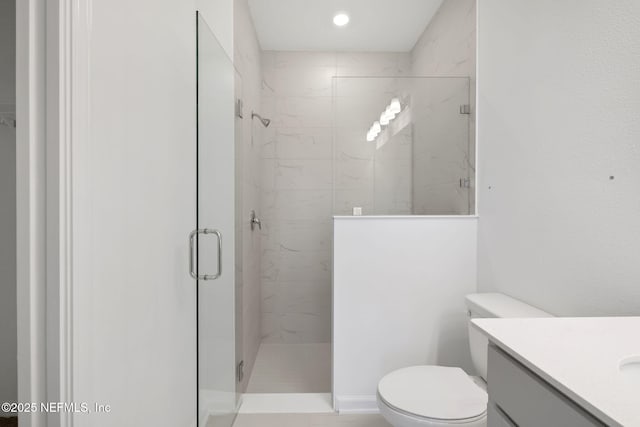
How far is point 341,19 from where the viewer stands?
2668 mm

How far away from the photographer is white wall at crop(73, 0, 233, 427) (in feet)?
2.67

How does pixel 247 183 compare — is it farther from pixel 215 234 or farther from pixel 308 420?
pixel 308 420

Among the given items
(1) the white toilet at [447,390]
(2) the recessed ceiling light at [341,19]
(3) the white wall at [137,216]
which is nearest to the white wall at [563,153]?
(1) the white toilet at [447,390]

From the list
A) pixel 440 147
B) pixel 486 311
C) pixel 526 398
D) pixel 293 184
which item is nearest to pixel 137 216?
pixel 526 398

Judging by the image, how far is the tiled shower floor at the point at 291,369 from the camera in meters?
2.35

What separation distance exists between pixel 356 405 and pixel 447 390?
75 centimetres

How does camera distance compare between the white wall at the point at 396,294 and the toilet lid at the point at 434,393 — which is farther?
the white wall at the point at 396,294

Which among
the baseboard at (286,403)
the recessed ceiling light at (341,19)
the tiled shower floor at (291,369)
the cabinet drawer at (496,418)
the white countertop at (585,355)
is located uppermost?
the recessed ceiling light at (341,19)

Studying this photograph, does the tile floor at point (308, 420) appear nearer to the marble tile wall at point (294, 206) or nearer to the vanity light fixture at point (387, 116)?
the marble tile wall at point (294, 206)

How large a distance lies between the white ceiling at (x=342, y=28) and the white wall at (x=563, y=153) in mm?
808

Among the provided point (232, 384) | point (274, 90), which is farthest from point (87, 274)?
point (274, 90)

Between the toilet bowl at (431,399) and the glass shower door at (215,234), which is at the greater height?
the glass shower door at (215,234)

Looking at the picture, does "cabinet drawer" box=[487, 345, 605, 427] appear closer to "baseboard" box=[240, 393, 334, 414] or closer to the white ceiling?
"baseboard" box=[240, 393, 334, 414]

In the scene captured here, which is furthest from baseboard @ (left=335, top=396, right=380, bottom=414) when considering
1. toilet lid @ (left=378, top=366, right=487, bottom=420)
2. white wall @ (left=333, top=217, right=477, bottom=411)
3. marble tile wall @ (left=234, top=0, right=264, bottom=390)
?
marble tile wall @ (left=234, top=0, right=264, bottom=390)
